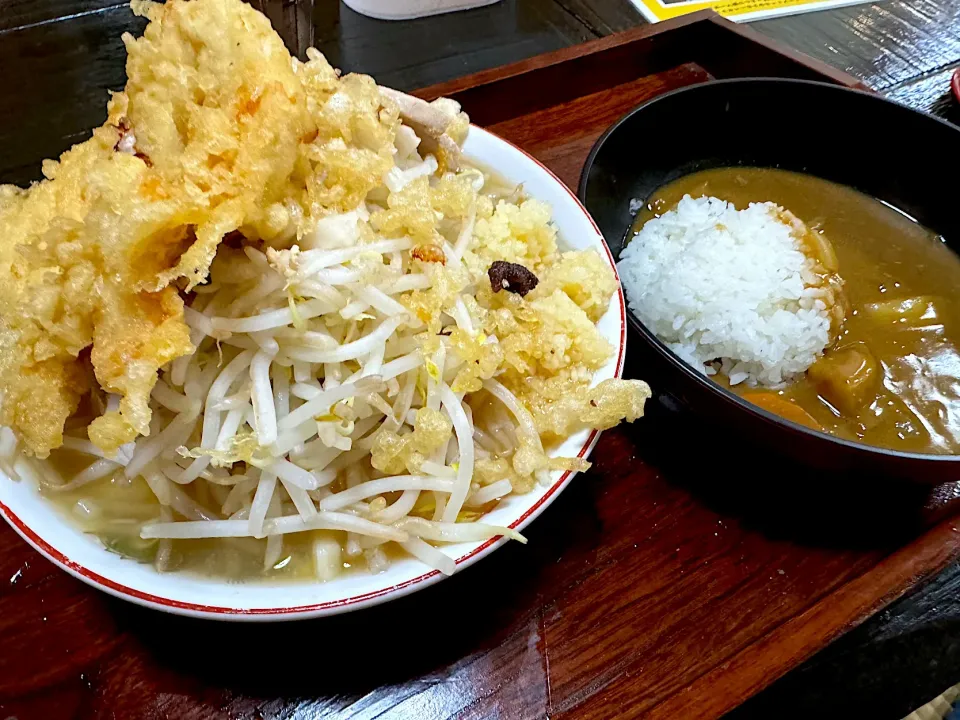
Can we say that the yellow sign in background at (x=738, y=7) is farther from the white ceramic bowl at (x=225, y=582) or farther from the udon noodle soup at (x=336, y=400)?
the white ceramic bowl at (x=225, y=582)

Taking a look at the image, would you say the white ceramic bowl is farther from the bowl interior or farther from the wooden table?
the bowl interior

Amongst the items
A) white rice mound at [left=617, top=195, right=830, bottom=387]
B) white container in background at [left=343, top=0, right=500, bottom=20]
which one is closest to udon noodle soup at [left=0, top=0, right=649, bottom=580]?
white rice mound at [left=617, top=195, right=830, bottom=387]

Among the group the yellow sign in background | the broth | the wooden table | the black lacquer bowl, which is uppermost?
the yellow sign in background

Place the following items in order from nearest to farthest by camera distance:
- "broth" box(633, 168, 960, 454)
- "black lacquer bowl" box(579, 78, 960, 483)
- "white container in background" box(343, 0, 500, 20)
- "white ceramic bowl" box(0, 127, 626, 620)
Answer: "white ceramic bowl" box(0, 127, 626, 620) → "broth" box(633, 168, 960, 454) → "black lacquer bowl" box(579, 78, 960, 483) → "white container in background" box(343, 0, 500, 20)

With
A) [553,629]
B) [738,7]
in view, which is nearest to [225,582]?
[553,629]

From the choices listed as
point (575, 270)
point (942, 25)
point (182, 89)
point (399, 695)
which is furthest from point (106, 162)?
point (942, 25)

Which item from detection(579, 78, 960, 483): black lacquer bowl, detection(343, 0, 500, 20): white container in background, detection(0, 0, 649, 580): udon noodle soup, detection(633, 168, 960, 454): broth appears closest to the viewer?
detection(0, 0, 649, 580): udon noodle soup

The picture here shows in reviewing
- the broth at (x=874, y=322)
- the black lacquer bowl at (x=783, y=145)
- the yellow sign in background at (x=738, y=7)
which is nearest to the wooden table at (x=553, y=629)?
the broth at (x=874, y=322)
